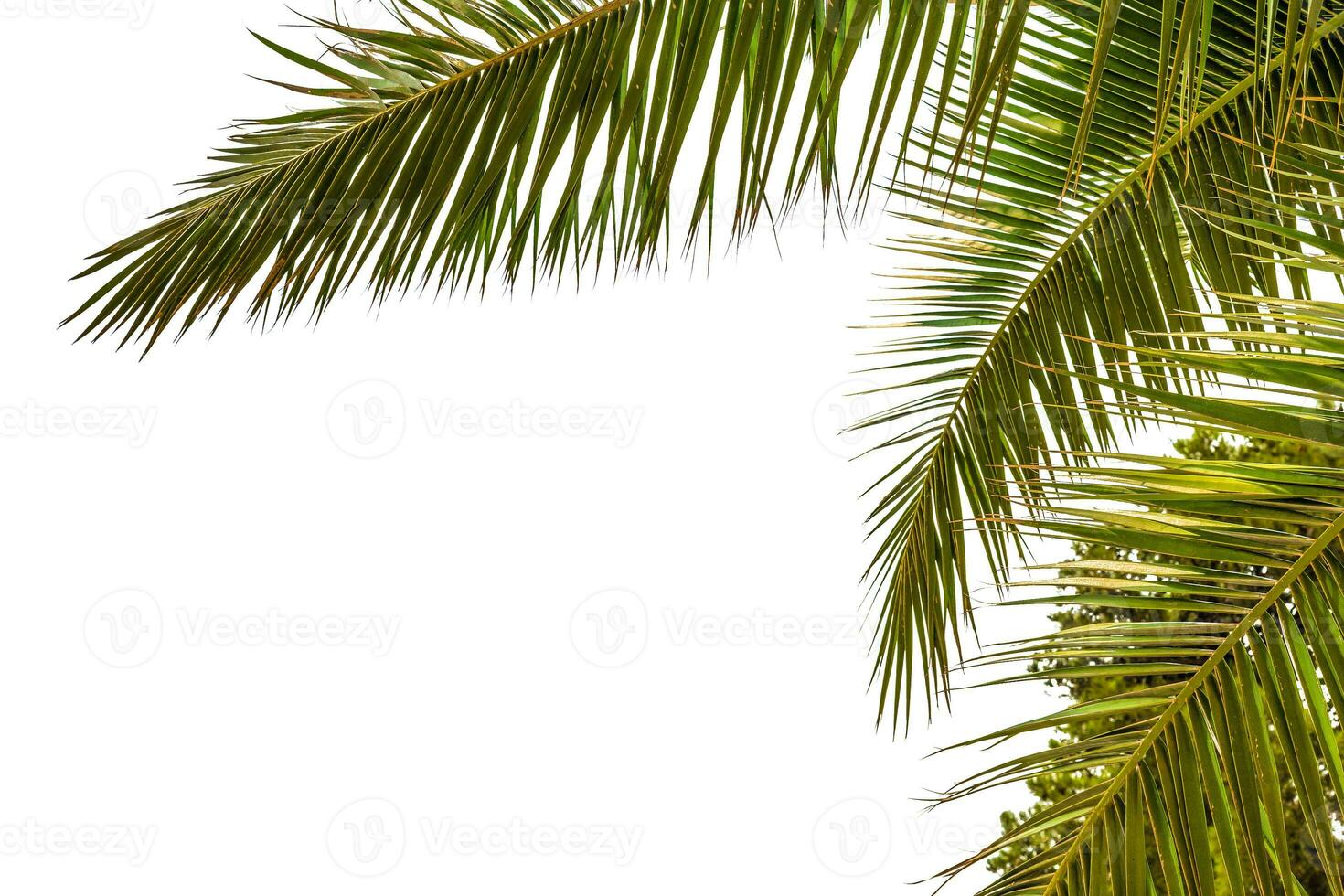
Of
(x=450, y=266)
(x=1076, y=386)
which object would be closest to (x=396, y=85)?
(x=450, y=266)

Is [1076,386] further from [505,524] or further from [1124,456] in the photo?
[505,524]

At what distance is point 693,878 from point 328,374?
8.01 m

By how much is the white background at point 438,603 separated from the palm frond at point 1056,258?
32.9 ft

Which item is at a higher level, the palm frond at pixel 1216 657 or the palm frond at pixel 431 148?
the palm frond at pixel 431 148

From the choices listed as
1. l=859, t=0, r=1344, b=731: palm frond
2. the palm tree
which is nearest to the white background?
l=859, t=0, r=1344, b=731: palm frond

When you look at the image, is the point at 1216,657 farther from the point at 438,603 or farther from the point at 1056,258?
the point at 438,603

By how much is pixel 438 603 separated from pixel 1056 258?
42.6 ft

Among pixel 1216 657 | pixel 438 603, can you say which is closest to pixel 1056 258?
pixel 1216 657

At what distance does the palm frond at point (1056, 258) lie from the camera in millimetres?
1941

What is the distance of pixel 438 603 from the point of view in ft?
46.8

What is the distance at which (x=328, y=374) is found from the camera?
13.5m

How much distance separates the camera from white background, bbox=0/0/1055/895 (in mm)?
12938

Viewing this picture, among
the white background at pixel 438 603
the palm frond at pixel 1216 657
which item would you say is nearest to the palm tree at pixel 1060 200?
the palm frond at pixel 1216 657

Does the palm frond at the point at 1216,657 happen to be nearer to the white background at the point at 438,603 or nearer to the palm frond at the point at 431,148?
the palm frond at the point at 431,148
